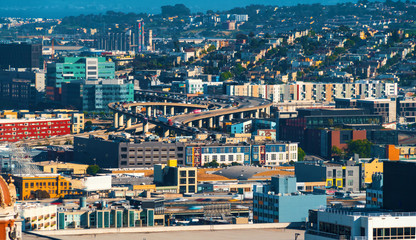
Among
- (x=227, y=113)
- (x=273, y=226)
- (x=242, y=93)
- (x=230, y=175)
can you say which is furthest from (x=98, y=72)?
(x=273, y=226)

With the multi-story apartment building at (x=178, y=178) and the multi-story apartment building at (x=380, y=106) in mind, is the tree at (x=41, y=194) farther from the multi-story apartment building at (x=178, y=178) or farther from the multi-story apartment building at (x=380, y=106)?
the multi-story apartment building at (x=380, y=106)

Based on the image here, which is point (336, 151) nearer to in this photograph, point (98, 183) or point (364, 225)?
point (98, 183)

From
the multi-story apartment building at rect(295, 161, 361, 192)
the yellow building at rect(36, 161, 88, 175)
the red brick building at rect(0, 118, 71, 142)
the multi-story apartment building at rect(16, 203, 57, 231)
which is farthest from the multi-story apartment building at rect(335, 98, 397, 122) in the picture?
the multi-story apartment building at rect(16, 203, 57, 231)

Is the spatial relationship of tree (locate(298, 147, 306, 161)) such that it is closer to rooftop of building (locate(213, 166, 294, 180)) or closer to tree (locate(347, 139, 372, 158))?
tree (locate(347, 139, 372, 158))

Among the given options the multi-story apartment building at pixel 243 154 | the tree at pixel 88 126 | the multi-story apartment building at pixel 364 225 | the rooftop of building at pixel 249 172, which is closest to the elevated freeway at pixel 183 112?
the tree at pixel 88 126

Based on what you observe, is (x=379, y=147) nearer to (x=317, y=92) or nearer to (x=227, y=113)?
(x=227, y=113)
